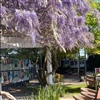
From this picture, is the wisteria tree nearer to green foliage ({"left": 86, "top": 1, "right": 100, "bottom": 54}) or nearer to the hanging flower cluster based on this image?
the hanging flower cluster

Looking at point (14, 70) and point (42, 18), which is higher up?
point (42, 18)

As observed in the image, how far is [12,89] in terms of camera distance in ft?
51.5

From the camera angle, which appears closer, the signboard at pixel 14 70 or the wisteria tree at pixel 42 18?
the wisteria tree at pixel 42 18

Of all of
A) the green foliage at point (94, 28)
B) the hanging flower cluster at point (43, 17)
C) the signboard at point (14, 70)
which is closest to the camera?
the hanging flower cluster at point (43, 17)

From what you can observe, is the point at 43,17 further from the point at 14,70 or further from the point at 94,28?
the point at 14,70

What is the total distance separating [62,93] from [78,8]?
199 inches

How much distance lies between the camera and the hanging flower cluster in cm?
720

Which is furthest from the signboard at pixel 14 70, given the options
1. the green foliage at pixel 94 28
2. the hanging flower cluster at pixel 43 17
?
the hanging flower cluster at pixel 43 17

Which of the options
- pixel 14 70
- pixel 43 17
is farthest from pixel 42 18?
pixel 14 70

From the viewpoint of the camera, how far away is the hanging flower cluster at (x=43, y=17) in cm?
720

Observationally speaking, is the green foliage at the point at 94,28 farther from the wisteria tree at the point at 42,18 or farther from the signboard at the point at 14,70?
the wisteria tree at the point at 42,18

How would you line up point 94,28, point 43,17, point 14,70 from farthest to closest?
point 14,70
point 94,28
point 43,17

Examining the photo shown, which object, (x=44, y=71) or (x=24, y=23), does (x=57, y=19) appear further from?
(x=44, y=71)

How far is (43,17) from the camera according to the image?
25.7 ft
